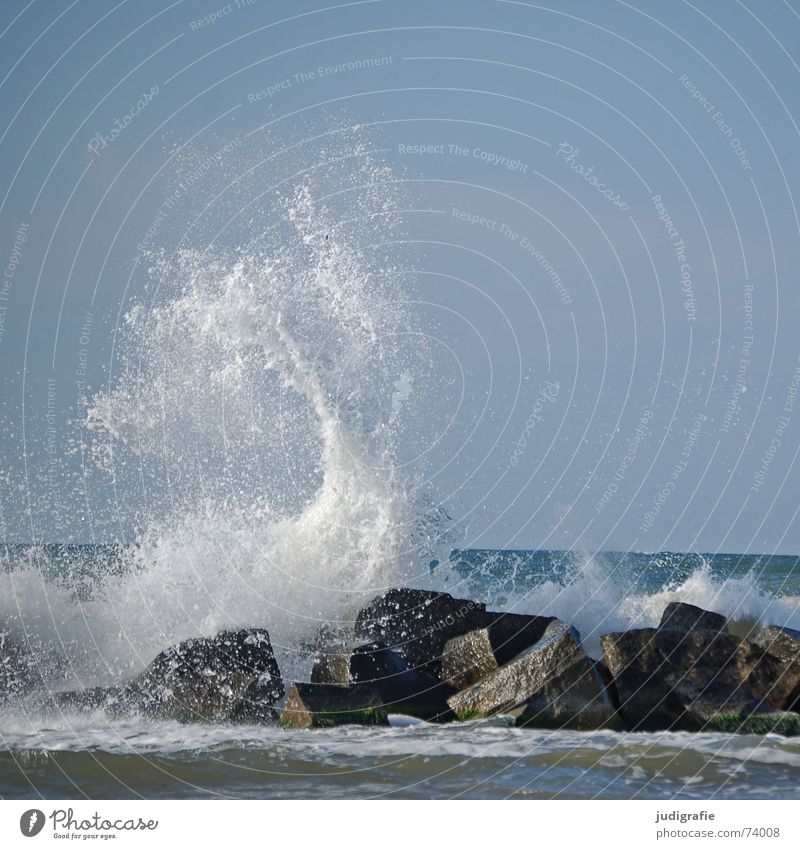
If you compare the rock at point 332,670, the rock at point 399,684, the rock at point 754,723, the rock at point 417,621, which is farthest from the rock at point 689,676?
the rock at point 332,670

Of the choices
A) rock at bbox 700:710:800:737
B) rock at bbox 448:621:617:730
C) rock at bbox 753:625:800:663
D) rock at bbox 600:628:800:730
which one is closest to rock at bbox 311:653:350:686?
rock at bbox 448:621:617:730

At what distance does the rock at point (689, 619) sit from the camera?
37.3 feet

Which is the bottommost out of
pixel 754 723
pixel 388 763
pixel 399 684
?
pixel 754 723

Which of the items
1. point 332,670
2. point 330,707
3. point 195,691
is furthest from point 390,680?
point 195,691

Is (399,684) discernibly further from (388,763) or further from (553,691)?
(388,763)

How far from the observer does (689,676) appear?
9859mm

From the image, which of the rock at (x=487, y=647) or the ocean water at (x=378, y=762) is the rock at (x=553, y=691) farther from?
the rock at (x=487, y=647)

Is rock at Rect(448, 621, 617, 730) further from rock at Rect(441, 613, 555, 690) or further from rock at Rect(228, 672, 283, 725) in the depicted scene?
rock at Rect(228, 672, 283, 725)

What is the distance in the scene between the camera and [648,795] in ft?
24.8

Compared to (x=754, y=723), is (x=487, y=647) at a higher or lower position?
higher

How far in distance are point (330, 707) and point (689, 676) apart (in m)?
3.55
